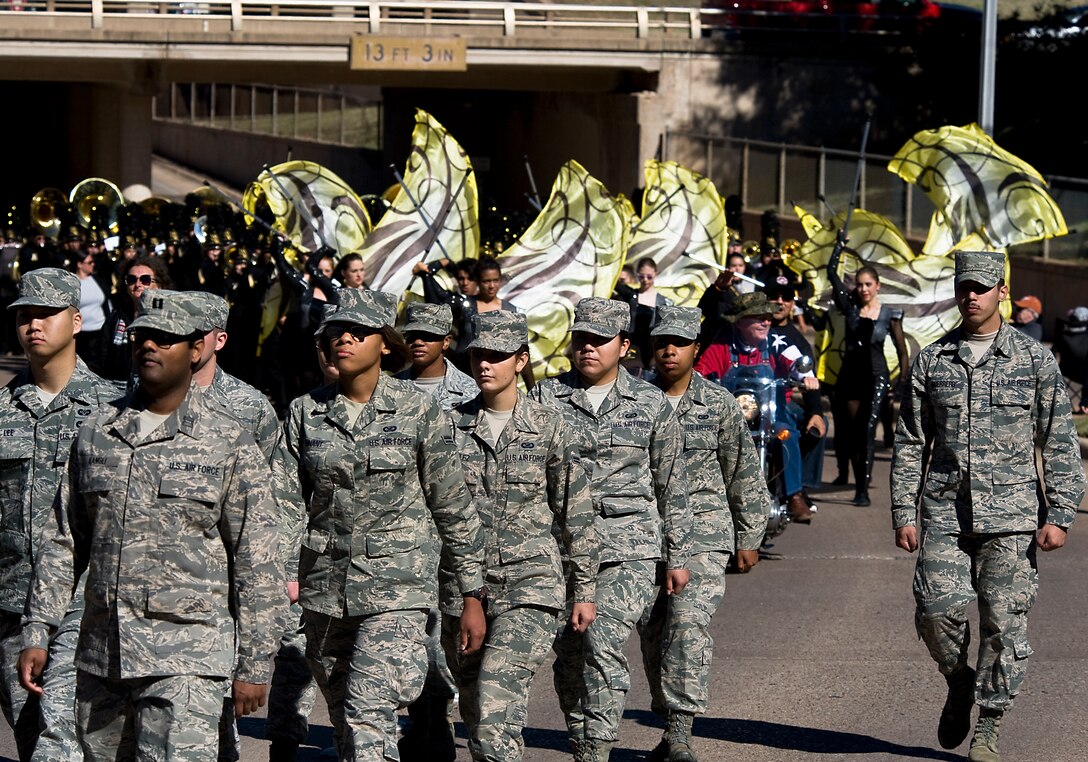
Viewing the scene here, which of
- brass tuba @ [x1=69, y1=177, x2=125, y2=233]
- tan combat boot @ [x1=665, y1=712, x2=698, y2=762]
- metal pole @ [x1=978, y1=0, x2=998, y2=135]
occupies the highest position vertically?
metal pole @ [x1=978, y1=0, x2=998, y2=135]

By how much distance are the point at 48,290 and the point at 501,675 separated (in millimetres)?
2066

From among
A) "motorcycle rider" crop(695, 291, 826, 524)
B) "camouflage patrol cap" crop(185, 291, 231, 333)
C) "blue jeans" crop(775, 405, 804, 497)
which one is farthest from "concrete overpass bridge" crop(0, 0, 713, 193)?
"camouflage patrol cap" crop(185, 291, 231, 333)

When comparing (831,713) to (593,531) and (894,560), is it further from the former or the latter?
(894,560)

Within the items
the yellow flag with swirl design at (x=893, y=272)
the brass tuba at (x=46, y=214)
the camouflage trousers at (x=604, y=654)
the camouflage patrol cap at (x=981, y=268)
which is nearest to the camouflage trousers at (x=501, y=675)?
the camouflage trousers at (x=604, y=654)

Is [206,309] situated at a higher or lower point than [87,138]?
higher

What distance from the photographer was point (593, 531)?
740 cm

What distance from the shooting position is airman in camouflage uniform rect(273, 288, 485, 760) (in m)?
6.57

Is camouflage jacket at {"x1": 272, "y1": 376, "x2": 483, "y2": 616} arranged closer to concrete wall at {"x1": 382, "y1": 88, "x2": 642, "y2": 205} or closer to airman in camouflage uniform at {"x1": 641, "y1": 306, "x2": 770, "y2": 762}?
airman in camouflage uniform at {"x1": 641, "y1": 306, "x2": 770, "y2": 762}

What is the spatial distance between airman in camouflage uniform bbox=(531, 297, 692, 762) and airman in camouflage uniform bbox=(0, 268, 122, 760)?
179 centimetres

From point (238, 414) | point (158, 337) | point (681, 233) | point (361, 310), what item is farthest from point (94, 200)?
point (158, 337)

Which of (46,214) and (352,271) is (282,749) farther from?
(46,214)

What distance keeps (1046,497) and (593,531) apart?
6.39 ft

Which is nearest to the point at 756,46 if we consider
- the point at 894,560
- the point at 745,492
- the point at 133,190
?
the point at 133,190

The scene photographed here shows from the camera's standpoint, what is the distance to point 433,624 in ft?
26.9
